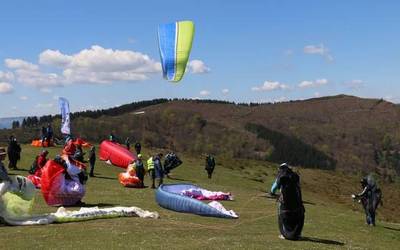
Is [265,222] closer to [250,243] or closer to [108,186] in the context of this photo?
[250,243]

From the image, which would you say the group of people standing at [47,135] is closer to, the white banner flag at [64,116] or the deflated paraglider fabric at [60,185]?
the white banner flag at [64,116]

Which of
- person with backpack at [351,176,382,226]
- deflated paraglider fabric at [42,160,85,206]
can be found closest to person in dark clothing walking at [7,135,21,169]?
deflated paraglider fabric at [42,160,85,206]

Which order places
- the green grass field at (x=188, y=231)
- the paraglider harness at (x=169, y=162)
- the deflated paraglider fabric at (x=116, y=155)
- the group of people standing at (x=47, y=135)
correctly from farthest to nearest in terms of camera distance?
the group of people standing at (x=47, y=135) → the deflated paraglider fabric at (x=116, y=155) → the paraglider harness at (x=169, y=162) → the green grass field at (x=188, y=231)

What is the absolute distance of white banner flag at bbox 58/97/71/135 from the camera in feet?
157

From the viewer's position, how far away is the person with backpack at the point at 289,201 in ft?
51.9

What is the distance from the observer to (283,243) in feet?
50.9

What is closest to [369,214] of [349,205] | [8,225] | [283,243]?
[283,243]

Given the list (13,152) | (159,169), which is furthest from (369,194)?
(13,152)

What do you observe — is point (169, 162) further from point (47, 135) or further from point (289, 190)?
point (289, 190)

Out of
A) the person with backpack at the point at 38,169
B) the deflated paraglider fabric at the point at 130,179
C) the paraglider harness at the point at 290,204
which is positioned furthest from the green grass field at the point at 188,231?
the person with backpack at the point at 38,169

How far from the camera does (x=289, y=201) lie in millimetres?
15930

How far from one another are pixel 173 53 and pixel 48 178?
508 inches

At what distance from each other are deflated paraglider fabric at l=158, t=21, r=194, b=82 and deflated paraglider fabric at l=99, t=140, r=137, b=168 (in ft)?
47.6

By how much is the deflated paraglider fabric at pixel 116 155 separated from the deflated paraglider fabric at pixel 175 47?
1450cm
